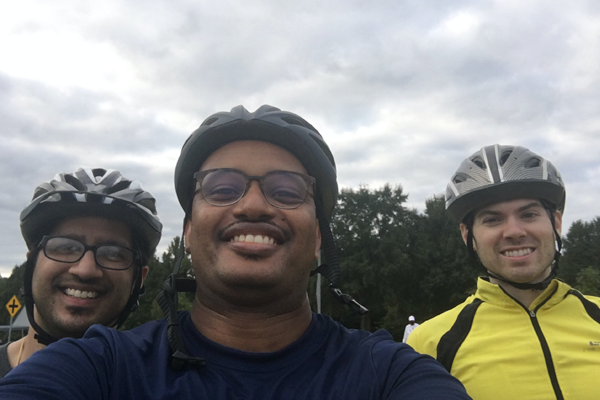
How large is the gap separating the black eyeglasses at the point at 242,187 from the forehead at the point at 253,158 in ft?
0.26

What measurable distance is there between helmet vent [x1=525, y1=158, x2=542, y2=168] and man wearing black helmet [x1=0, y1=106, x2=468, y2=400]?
2.07m

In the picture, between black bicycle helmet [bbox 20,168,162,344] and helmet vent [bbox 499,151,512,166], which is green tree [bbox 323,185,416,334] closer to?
helmet vent [bbox 499,151,512,166]

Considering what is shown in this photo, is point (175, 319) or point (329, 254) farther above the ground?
point (329, 254)

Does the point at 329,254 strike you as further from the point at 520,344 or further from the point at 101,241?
the point at 101,241

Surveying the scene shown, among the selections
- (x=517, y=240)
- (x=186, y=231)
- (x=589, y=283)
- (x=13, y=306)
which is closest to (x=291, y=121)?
(x=186, y=231)

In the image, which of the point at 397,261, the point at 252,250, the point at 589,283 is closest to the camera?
the point at 252,250

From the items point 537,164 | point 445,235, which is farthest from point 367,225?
point 537,164

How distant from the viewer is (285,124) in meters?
2.86

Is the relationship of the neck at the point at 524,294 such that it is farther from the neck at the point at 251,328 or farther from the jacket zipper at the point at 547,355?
the neck at the point at 251,328

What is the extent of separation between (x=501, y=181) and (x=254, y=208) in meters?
2.34

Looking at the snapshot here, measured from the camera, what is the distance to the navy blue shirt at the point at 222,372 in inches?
70.2

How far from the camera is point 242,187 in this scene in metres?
2.64

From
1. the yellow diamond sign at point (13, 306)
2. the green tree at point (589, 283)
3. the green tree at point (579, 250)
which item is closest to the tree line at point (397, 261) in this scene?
the green tree at point (579, 250)

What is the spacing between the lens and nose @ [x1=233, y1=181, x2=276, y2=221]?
256cm
